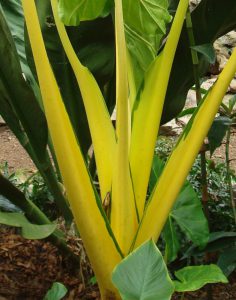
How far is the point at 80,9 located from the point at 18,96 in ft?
0.70

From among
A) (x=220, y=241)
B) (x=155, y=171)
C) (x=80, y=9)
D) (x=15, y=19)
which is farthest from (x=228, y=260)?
(x=15, y=19)

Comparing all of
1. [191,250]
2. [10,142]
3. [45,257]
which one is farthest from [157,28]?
[10,142]

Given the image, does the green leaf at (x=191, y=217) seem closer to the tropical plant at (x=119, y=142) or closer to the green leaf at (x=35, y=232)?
the tropical plant at (x=119, y=142)

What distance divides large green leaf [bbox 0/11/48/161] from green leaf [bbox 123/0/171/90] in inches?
8.2

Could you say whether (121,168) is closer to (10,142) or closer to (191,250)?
(191,250)

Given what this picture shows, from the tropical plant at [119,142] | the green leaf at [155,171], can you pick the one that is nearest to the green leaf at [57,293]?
the tropical plant at [119,142]

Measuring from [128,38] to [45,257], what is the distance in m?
0.51

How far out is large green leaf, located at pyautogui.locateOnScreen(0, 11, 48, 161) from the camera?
911 millimetres

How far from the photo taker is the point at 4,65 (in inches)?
36.5

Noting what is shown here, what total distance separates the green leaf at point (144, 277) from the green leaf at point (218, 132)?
16.5 inches

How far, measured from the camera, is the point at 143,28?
882 millimetres

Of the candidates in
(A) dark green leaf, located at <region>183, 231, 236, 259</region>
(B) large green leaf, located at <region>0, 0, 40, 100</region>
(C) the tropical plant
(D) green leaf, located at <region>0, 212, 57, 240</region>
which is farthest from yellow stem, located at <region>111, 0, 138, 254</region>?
(B) large green leaf, located at <region>0, 0, 40, 100</region>

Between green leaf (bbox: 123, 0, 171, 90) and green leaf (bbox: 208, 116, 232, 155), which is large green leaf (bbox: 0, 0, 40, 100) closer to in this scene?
green leaf (bbox: 123, 0, 171, 90)

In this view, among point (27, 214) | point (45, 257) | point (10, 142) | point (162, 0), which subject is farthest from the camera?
point (10, 142)
